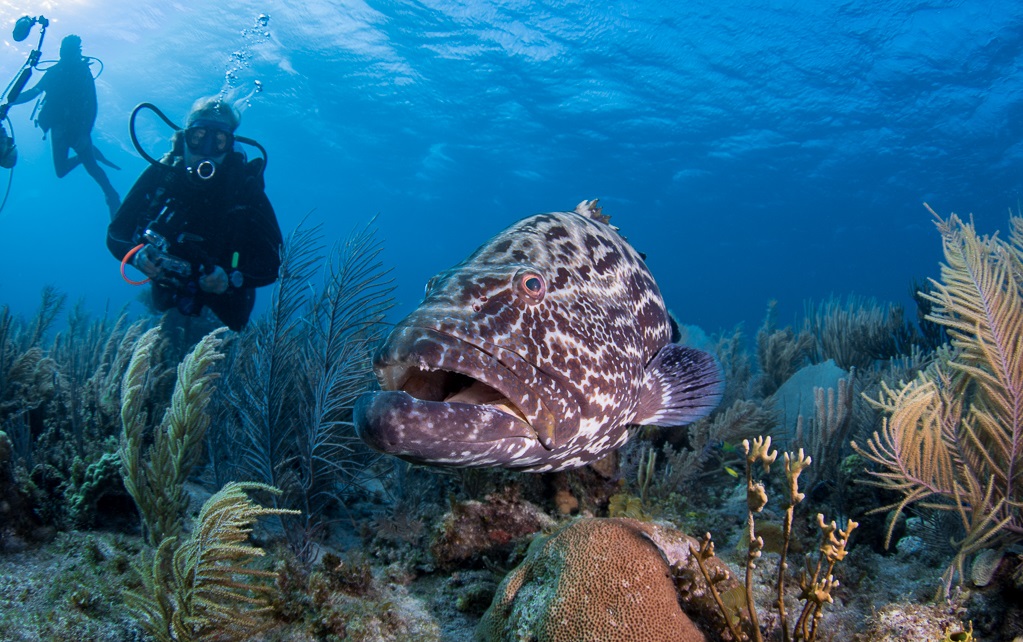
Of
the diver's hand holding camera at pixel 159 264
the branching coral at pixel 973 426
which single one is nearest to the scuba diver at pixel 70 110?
the diver's hand holding camera at pixel 159 264

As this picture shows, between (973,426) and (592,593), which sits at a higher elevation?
(973,426)

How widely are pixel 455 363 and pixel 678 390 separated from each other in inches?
71.9

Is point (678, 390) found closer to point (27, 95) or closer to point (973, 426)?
point (973, 426)

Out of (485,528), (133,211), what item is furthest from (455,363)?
(133,211)

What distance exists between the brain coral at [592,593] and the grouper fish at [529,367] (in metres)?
0.44

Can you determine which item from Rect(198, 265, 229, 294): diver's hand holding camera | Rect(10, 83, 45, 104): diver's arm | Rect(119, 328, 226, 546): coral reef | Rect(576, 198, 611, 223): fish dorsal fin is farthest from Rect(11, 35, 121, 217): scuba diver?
Rect(576, 198, 611, 223): fish dorsal fin

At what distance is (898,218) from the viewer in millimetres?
46969

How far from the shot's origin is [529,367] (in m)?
2.33

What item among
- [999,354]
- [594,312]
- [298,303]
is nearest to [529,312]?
[594,312]

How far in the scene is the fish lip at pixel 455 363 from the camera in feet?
7.04

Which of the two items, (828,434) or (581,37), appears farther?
(581,37)

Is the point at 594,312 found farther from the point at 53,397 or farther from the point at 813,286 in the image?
the point at 813,286

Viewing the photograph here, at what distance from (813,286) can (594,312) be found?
3756 inches

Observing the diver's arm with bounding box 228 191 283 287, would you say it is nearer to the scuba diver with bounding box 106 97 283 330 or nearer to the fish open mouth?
the scuba diver with bounding box 106 97 283 330
